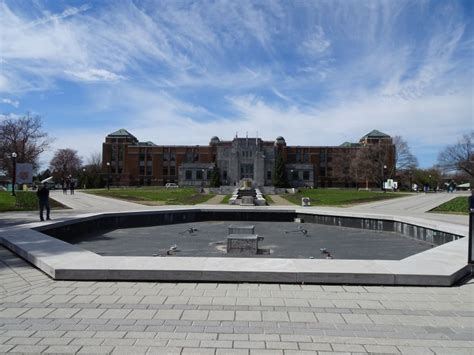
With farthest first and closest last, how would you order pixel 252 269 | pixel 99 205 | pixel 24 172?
pixel 24 172 → pixel 99 205 → pixel 252 269

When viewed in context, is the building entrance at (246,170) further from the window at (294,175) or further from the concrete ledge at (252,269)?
the concrete ledge at (252,269)

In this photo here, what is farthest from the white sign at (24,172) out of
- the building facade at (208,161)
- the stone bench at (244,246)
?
the building facade at (208,161)

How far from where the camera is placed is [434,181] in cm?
9694

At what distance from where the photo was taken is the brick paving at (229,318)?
386 centimetres

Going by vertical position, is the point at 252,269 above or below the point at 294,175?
below

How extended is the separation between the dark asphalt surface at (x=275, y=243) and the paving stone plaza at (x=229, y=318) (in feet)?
13.8

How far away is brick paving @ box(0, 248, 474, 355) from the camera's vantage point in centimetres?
386

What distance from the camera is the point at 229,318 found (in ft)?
15.1

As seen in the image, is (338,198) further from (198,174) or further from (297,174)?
(198,174)

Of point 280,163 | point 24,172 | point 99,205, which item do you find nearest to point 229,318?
point 99,205

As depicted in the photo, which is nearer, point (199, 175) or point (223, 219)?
point (223, 219)

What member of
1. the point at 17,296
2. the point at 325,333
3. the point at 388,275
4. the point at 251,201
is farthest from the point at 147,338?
the point at 251,201

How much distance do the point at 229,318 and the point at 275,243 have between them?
788 centimetres

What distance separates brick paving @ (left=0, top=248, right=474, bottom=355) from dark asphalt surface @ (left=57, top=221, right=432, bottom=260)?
422 centimetres
